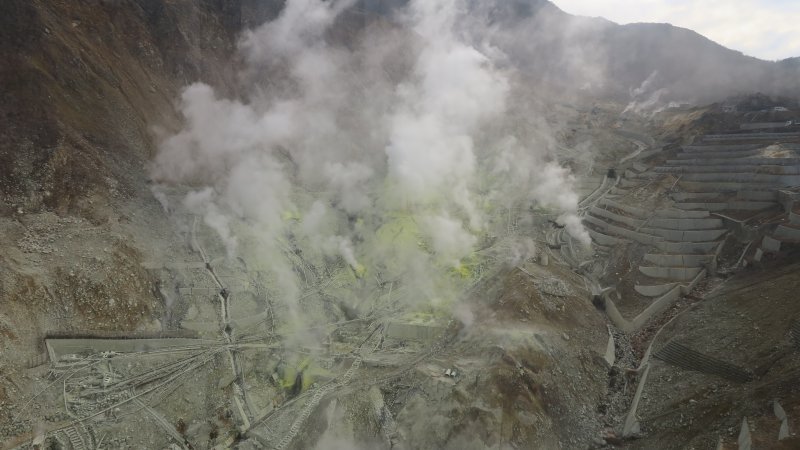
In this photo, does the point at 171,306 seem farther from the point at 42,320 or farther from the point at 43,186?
the point at 43,186

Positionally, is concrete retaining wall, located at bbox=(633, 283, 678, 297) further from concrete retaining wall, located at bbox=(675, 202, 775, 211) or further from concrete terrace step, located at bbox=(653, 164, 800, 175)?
concrete terrace step, located at bbox=(653, 164, 800, 175)

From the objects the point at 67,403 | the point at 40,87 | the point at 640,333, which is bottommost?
the point at 640,333

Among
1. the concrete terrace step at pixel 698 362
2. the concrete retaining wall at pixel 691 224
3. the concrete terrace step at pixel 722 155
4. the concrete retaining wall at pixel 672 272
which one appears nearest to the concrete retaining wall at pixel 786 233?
the concrete retaining wall at pixel 691 224

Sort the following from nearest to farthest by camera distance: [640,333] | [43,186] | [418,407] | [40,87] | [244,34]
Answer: [418,407] < [43,186] < [40,87] < [640,333] < [244,34]

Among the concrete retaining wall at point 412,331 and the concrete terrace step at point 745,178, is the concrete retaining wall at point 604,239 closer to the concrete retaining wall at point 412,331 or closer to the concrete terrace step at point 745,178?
the concrete terrace step at point 745,178


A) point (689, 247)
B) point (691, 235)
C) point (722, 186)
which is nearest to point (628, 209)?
point (691, 235)

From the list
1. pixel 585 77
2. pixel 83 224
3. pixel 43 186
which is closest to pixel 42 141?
pixel 43 186

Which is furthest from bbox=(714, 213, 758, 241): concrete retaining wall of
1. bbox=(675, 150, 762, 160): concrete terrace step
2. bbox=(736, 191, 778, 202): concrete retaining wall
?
bbox=(675, 150, 762, 160): concrete terrace step
